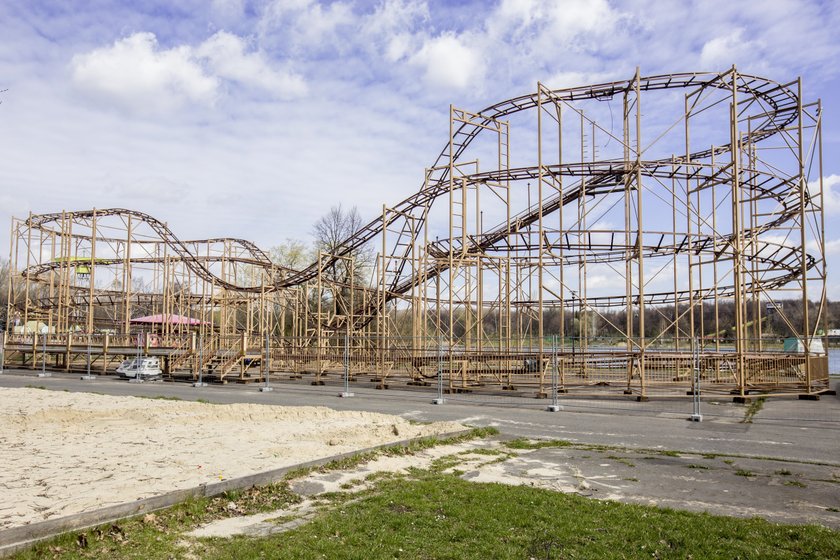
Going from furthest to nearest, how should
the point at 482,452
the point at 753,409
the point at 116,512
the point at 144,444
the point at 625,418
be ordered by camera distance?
the point at 753,409 → the point at 625,418 → the point at 482,452 → the point at 144,444 → the point at 116,512

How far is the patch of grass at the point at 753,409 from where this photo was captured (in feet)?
57.2

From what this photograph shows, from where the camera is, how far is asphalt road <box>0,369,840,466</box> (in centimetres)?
1359

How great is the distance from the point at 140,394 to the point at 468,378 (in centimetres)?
1205

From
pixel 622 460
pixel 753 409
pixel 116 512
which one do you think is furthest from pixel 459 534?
pixel 753 409

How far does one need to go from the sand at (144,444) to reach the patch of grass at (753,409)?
26.7 ft

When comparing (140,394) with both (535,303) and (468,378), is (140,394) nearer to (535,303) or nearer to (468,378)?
(468,378)

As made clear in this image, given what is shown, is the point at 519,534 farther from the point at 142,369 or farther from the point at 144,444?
the point at 142,369

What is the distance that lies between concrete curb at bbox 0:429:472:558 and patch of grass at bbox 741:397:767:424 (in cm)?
1249

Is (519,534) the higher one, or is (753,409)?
(519,534)

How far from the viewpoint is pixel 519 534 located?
271 inches

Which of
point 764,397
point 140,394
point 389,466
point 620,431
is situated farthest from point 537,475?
point 140,394

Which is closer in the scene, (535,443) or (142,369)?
(535,443)

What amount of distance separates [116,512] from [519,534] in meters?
4.20

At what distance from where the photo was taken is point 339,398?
23.2 metres
